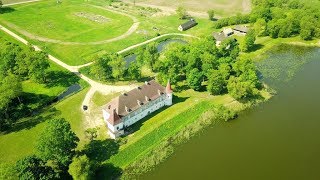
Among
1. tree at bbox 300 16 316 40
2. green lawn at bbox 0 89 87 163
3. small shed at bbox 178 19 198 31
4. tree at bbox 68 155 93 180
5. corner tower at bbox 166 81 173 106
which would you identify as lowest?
green lawn at bbox 0 89 87 163

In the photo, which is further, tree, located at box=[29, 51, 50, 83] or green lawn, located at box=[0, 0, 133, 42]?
green lawn, located at box=[0, 0, 133, 42]

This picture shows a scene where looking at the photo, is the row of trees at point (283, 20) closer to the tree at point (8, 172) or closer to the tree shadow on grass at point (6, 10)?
the tree shadow on grass at point (6, 10)

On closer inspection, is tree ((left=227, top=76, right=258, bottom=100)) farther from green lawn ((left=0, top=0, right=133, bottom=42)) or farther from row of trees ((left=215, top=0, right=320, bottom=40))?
green lawn ((left=0, top=0, right=133, bottom=42))

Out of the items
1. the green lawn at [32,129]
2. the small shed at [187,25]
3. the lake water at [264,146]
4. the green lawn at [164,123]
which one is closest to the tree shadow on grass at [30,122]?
the green lawn at [32,129]

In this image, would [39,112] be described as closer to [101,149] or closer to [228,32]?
[101,149]

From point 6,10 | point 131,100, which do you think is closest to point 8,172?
point 131,100

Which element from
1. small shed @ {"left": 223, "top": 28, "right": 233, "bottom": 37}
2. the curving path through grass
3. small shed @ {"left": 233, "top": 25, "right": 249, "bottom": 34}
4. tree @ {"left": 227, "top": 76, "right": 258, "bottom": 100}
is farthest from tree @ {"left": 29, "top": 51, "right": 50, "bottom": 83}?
small shed @ {"left": 233, "top": 25, "right": 249, "bottom": 34}

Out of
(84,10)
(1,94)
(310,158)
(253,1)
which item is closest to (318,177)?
(310,158)
